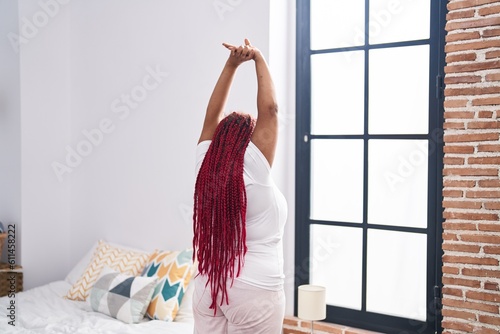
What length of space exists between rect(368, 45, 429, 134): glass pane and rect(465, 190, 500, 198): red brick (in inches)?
17.7

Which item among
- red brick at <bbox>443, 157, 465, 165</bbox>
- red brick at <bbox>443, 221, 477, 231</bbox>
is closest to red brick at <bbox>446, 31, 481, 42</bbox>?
red brick at <bbox>443, 157, 465, 165</bbox>

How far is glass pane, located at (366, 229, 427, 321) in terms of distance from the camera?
292 centimetres

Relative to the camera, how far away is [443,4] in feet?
9.27

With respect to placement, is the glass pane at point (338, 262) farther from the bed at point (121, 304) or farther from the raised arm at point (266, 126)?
the raised arm at point (266, 126)

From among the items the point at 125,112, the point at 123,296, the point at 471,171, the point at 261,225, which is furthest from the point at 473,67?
the point at 125,112

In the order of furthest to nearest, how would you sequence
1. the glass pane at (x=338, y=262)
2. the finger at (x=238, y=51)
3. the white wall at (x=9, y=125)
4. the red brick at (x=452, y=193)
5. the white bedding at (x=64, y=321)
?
the white wall at (x=9, y=125)
the glass pane at (x=338, y=262)
the white bedding at (x=64, y=321)
the red brick at (x=452, y=193)
the finger at (x=238, y=51)

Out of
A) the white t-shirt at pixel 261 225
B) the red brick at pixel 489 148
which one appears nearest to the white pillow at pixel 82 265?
the white t-shirt at pixel 261 225

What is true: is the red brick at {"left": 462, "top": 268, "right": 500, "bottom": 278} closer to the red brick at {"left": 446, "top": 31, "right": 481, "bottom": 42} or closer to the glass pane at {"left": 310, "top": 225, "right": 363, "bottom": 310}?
the glass pane at {"left": 310, "top": 225, "right": 363, "bottom": 310}

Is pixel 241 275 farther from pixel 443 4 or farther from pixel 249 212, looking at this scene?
pixel 443 4

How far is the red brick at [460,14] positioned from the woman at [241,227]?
1.24 meters

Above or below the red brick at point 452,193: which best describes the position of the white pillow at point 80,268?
below

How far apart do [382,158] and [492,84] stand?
721 millimetres

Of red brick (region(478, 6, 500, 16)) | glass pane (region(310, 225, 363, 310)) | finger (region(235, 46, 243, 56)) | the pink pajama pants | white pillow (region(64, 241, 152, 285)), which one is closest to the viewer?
the pink pajama pants

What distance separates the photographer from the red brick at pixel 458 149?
8.61ft
